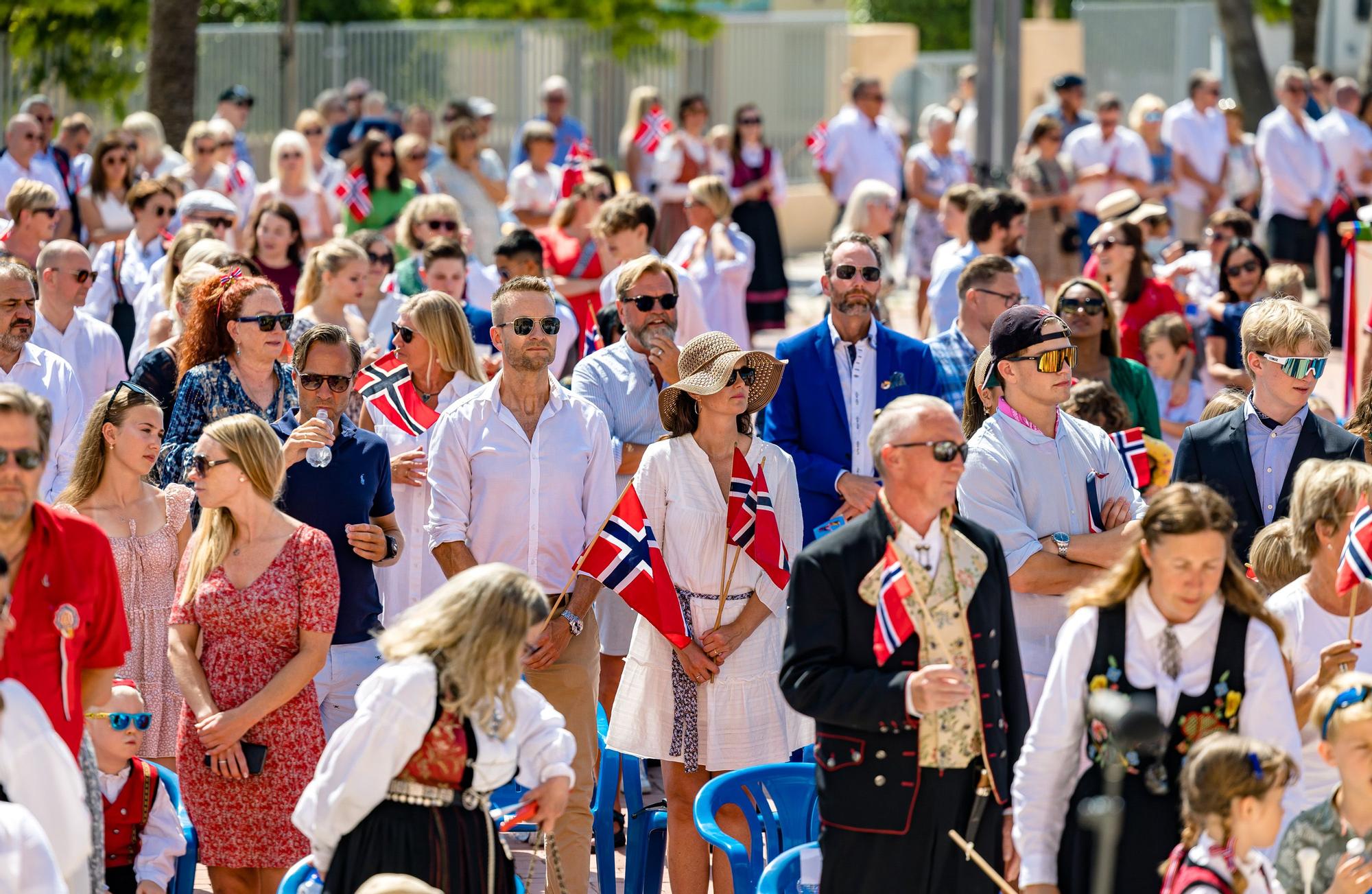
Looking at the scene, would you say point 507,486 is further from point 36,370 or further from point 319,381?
point 36,370

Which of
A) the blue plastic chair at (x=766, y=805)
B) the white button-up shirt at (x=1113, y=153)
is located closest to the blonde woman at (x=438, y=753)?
the blue plastic chair at (x=766, y=805)

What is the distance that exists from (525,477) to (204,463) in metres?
1.32

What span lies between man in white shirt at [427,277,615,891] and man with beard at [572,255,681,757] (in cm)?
78

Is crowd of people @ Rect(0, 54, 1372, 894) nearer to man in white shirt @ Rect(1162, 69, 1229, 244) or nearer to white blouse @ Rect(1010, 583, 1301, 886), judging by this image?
white blouse @ Rect(1010, 583, 1301, 886)

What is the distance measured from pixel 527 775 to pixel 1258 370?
314 centimetres

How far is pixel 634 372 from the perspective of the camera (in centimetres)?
729

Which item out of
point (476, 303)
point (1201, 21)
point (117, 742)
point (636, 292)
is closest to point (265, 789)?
point (117, 742)

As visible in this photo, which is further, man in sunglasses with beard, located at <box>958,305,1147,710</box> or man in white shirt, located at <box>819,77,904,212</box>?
man in white shirt, located at <box>819,77,904,212</box>

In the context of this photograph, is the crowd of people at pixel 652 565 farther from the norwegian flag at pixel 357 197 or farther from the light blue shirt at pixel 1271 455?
the norwegian flag at pixel 357 197

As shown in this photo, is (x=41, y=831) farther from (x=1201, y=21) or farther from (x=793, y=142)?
(x=1201, y=21)

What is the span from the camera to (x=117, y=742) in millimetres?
5195

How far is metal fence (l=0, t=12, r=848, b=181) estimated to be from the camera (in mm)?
23188

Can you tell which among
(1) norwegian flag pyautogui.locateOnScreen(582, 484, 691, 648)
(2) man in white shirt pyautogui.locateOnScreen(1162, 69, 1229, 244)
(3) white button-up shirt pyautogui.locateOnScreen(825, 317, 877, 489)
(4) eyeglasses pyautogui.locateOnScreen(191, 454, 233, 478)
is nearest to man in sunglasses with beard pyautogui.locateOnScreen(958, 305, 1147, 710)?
(1) norwegian flag pyautogui.locateOnScreen(582, 484, 691, 648)

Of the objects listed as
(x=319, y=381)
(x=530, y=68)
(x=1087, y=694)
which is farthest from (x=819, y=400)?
(x=530, y=68)
